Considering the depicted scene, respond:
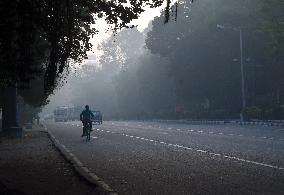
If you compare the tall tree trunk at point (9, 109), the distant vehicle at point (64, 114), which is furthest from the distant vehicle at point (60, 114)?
the tall tree trunk at point (9, 109)

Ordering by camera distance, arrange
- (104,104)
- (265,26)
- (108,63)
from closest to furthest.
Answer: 1. (265,26)
2. (104,104)
3. (108,63)

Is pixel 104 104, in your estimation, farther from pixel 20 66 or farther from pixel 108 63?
pixel 20 66

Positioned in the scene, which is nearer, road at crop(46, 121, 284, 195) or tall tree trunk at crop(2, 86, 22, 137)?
road at crop(46, 121, 284, 195)

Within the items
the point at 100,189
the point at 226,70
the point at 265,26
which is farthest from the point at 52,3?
the point at 226,70

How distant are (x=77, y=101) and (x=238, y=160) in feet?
421

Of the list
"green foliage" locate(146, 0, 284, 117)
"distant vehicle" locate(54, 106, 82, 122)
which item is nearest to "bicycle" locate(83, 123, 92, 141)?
"green foliage" locate(146, 0, 284, 117)

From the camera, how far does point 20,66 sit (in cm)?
1384

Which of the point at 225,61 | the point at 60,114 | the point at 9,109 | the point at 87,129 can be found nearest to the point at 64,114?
the point at 60,114

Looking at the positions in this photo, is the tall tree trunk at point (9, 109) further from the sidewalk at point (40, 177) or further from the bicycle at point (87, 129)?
the sidewalk at point (40, 177)

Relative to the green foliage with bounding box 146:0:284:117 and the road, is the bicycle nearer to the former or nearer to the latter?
the road

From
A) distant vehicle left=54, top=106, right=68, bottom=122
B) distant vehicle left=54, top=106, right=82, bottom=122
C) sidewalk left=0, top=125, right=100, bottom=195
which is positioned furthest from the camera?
distant vehicle left=54, top=106, right=82, bottom=122

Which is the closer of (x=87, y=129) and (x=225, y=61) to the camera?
(x=87, y=129)

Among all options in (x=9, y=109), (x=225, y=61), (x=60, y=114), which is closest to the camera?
(x=9, y=109)

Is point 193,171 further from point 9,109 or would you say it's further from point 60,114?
point 60,114
